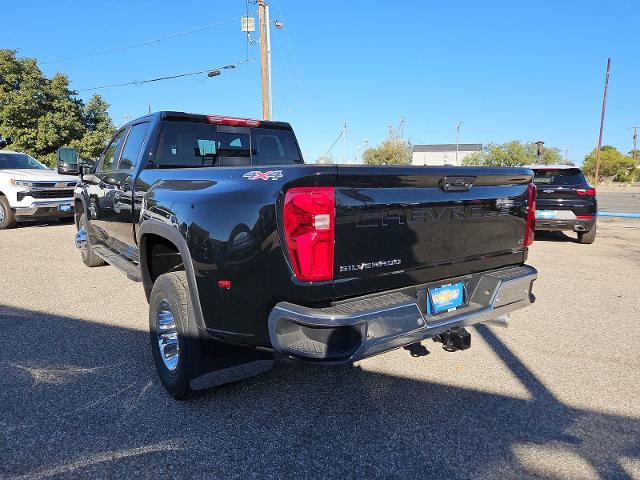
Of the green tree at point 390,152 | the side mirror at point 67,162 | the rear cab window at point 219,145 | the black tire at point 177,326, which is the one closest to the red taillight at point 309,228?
the black tire at point 177,326

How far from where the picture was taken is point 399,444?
8.23 ft

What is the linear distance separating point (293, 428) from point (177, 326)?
0.95 m

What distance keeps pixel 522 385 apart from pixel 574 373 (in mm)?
527

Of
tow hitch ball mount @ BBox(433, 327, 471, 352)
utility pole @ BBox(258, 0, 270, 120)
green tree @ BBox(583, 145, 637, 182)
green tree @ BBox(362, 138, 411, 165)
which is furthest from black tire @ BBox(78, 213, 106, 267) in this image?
green tree @ BBox(583, 145, 637, 182)

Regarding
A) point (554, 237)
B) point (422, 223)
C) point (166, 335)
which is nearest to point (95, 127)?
point (554, 237)

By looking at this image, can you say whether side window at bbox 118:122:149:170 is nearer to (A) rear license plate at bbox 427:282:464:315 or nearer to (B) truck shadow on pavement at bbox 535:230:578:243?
(A) rear license plate at bbox 427:282:464:315

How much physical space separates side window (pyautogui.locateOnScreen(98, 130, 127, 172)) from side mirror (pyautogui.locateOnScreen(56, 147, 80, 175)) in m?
0.56

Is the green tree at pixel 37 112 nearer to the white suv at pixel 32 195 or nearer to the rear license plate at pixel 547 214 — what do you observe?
the white suv at pixel 32 195

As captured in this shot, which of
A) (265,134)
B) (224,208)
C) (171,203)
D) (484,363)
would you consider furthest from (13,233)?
(484,363)

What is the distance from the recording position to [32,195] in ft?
33.6

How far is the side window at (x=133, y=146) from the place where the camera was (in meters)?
4.20

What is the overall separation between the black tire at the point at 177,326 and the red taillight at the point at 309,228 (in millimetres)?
929

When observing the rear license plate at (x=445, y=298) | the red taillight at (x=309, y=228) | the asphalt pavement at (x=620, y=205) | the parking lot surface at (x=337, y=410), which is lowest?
the asphalt pavement at (x=620, y=205)

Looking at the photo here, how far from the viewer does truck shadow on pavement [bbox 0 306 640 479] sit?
2.31 meters
